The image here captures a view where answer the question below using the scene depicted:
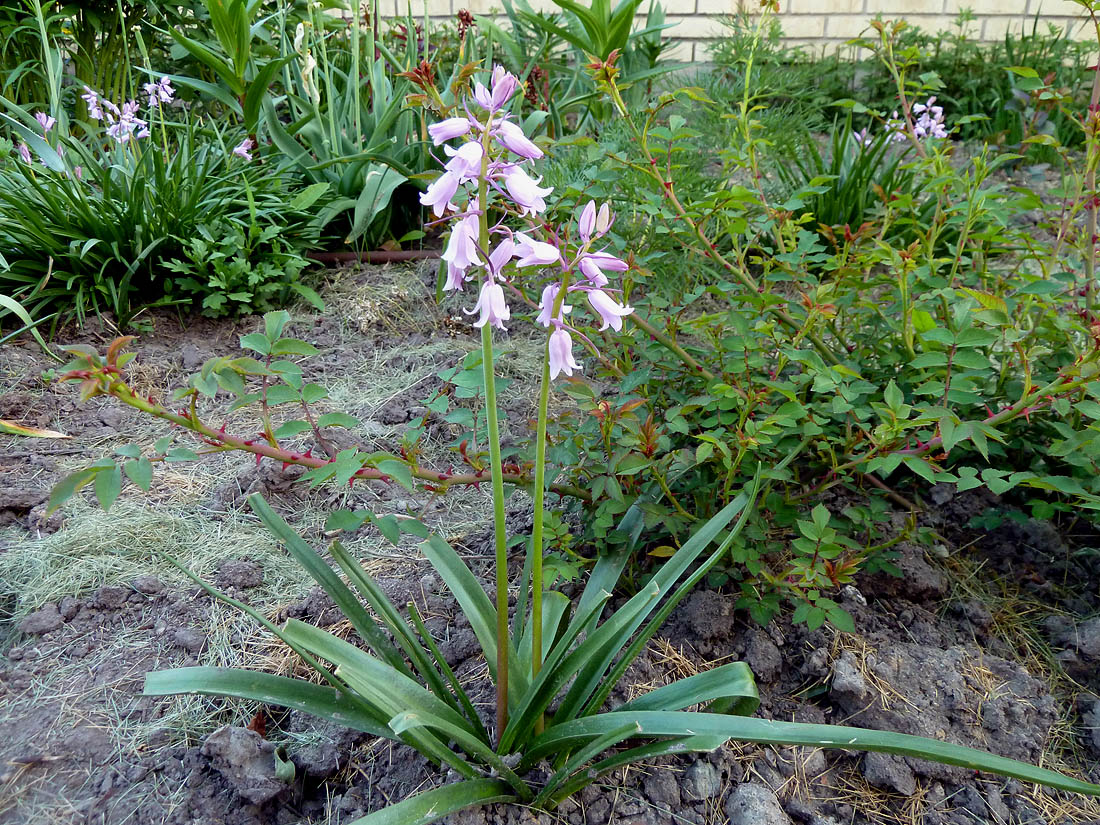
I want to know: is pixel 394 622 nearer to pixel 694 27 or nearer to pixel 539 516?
pixel 539 516

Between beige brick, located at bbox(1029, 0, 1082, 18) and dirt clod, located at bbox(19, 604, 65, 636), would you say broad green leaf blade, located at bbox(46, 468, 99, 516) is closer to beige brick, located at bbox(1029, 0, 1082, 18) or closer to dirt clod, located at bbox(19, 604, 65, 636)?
dirt clod, located at bbox(19, 604, 65, 636)

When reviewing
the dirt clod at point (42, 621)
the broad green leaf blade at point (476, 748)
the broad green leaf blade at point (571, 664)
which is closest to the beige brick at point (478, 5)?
the dirt clod at point (42, 621)

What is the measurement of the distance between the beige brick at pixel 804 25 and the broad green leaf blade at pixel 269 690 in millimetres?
5510

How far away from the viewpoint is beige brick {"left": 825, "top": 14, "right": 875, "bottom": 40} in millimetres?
5344

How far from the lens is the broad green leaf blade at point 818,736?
101 cm

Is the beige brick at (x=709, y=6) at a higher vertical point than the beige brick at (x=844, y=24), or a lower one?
higher

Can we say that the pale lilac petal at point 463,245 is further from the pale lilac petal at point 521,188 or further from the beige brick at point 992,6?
the beige brick at point 992,6

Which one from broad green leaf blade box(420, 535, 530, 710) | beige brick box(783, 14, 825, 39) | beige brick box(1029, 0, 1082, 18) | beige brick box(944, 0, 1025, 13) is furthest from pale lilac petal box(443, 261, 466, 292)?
beige brick box(1029, 0, 1082, 18)

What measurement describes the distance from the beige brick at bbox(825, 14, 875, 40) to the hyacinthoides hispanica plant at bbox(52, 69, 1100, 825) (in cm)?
508

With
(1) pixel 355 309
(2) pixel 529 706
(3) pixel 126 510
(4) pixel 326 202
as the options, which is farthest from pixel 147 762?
(4) pixel 326 202

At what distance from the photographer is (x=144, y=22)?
408cm

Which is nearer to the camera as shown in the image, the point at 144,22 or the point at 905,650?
the point at 905,650

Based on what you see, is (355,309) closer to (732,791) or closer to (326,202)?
(326,202)

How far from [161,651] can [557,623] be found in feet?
2.57
